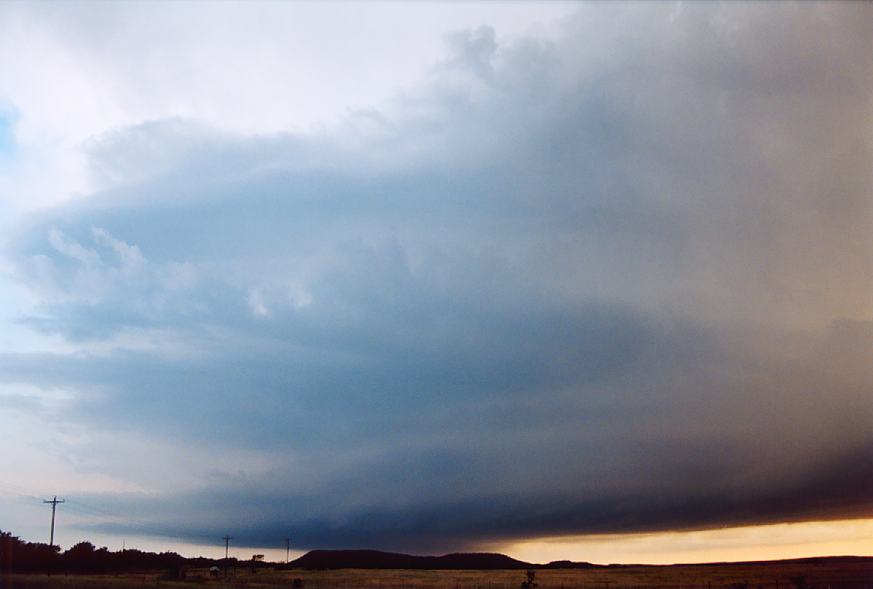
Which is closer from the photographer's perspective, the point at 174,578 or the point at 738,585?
the point at 738,585

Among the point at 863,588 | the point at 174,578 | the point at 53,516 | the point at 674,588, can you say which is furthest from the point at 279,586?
the point at 863,588

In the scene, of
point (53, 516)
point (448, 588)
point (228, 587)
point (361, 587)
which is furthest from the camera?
point (53, 516)

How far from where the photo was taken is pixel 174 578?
15875cm

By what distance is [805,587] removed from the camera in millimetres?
123250

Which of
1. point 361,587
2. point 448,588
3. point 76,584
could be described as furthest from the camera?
point 448,588

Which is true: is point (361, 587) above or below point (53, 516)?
below

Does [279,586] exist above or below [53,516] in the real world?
below

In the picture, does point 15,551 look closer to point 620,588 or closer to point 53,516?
point 53,516

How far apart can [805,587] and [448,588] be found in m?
61.8

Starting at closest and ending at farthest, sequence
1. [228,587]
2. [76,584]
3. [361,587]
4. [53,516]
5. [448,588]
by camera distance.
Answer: [76,584] → [228,587] → [361,587] → [448,588] → [53,516]

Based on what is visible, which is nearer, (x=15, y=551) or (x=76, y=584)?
(x=76, y=584)

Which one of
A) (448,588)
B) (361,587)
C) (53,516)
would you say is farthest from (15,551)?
(448,588)

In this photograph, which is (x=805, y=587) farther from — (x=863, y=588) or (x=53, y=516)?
(x=53, y=516)

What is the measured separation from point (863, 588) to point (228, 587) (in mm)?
99171
